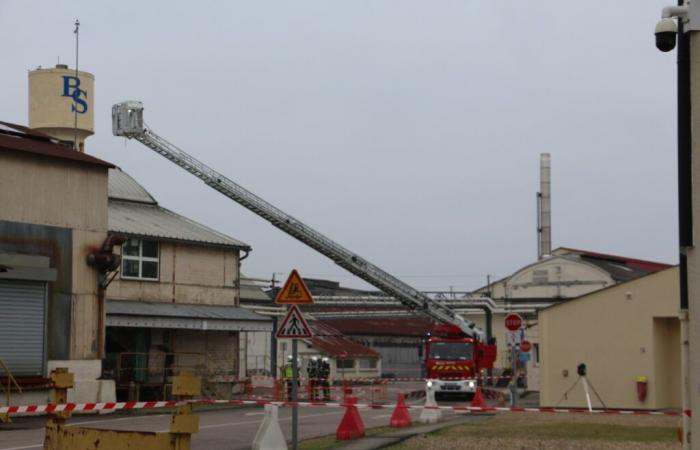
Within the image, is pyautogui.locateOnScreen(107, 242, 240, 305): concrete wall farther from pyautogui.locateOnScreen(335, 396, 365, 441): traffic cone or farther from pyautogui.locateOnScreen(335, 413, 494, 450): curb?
pyautogui.locateOnScreen(335, 396, 365, 441): traffic cone

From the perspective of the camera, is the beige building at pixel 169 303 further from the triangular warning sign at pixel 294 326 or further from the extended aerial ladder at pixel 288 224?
the triangular warning sign at pixel 294 326

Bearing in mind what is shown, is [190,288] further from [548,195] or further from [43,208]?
[548,195]

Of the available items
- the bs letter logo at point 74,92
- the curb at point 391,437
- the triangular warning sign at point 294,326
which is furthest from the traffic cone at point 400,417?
the bs letter logo at point 74,92

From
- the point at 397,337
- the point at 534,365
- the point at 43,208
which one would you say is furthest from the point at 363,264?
the point at 397,337

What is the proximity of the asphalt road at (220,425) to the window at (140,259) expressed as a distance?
7.56 meters

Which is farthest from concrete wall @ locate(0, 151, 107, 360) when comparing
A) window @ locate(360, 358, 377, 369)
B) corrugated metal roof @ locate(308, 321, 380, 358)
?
window @ locate(360, 358, 377, 369)

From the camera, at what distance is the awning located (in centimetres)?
3897

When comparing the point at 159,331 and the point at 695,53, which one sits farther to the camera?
the point at 159,331

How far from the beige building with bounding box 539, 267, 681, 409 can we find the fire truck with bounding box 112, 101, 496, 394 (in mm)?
4712

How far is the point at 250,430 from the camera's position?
25719 mm

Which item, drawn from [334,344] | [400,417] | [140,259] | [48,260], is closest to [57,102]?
[140,259]

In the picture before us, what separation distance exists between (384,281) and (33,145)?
78.0ft

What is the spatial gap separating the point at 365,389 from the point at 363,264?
5985mm

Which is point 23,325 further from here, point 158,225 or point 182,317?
point 158,225
